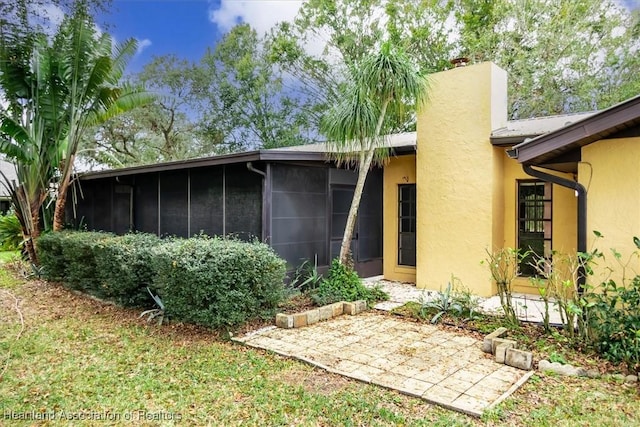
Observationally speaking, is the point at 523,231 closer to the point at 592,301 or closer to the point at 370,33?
the point at 592,301

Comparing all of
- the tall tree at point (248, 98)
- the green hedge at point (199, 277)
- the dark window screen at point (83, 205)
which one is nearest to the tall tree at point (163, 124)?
the tall tree at point (248, 98)

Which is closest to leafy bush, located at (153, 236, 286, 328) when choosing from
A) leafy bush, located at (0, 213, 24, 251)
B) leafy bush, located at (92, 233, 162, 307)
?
leafy bush, located at (92, 233, 162, 307)

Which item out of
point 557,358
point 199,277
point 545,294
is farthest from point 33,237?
point 557,358

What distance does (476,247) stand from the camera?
8.46 metres

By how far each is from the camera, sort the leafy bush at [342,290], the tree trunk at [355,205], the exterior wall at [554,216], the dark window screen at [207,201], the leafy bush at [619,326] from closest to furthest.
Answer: the leafy bush at [619,326] → the leafy bush at [342,290] → the exterior wall at [554,216] → the tree trunk at [355,205] → the dark window screen at [207,201]

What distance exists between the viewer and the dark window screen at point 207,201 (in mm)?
9430

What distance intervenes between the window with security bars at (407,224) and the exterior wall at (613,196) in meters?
4.55

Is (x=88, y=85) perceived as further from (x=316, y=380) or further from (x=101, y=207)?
(x=316, y=380)

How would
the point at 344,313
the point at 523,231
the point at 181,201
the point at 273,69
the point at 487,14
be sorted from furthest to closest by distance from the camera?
the point at 273,69, the point at 487,14, the point at 181,201, the point at 523,231, the point at 344,313

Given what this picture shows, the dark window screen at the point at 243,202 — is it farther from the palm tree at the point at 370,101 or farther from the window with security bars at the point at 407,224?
the window with security bars at the point at 407,224

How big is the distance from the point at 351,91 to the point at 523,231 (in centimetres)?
443

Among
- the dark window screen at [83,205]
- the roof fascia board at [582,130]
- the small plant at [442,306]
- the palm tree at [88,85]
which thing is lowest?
the small plant at [442,306]

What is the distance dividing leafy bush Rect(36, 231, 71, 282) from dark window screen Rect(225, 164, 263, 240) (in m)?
3.75

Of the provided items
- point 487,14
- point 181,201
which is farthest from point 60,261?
point 487,14
